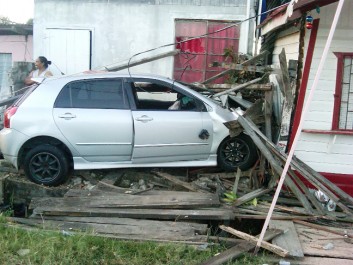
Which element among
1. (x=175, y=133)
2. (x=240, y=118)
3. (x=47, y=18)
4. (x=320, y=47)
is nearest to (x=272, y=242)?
(x=240, y=118)

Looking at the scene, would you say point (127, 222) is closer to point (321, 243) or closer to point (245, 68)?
point (321, 243)

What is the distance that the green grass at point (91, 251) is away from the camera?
4.93 meters

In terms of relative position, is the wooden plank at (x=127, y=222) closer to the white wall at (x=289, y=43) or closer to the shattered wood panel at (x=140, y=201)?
the shattered wood panel at (x=140, y=201)

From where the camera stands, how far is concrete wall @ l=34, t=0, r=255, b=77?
11.6 meters

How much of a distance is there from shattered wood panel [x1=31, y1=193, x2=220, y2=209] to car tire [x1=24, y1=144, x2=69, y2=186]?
0.66 meters

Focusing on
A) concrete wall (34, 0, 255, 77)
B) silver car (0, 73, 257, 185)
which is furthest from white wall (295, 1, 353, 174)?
concrete wall (34, 0, 255, 77)

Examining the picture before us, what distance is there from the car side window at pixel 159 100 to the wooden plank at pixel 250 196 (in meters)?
1.52

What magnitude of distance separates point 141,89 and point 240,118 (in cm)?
173

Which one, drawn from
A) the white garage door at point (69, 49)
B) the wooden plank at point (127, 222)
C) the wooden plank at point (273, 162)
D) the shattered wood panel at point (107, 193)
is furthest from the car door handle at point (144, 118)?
the white garage door at point (69, 49)

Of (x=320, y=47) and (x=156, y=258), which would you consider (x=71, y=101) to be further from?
(x=320, y=47)

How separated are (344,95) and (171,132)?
2505 mm

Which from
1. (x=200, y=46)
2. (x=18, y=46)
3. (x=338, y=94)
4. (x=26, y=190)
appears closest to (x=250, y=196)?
(x=338, y=94)

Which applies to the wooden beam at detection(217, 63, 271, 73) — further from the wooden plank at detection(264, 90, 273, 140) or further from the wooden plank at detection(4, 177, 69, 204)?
the wooden plank at detection(4, 177, 69, 204)

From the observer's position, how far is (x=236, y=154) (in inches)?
287
